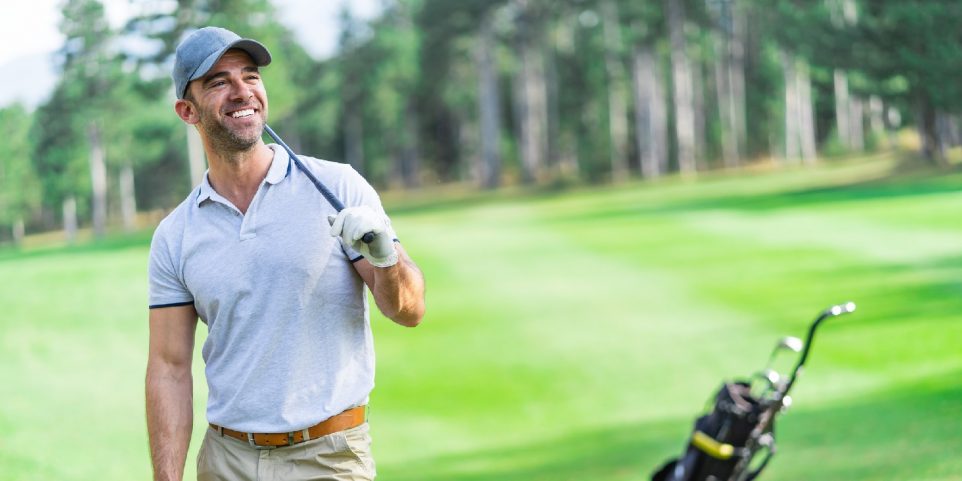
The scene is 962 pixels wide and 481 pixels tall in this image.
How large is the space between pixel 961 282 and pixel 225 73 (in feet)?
30.4

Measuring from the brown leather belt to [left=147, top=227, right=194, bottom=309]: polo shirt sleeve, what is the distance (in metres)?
0.29

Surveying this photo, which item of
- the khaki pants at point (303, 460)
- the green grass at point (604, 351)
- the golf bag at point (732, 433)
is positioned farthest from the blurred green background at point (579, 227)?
the khaki pants at point (303, 460)

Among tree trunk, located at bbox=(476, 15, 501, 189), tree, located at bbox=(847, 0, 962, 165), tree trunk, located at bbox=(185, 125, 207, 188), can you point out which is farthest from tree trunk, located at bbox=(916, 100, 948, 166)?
tree trunk, located at bbox=(185, 125, 207, 188)

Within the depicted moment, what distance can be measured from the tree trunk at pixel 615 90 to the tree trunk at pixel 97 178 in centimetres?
1361

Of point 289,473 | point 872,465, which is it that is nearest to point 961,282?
point 872,465

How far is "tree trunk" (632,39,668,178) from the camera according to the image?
34.9m

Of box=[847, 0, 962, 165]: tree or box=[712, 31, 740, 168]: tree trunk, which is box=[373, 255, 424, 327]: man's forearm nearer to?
box=[847, 0, 962, 165]: tree

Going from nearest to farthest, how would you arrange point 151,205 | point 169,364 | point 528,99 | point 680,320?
point 169,364
point 680,320
point 151,205
point 528,99

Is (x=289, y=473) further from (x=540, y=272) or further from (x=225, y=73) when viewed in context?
(x=540, y=272)

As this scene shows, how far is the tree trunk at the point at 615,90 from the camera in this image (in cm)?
3797

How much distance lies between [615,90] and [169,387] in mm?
37989

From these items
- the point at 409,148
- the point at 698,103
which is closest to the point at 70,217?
the point at 409,148

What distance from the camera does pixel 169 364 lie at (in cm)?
277

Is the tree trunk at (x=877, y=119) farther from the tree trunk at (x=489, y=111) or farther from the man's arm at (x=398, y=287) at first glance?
the man's arm at (x=398, y=287)
